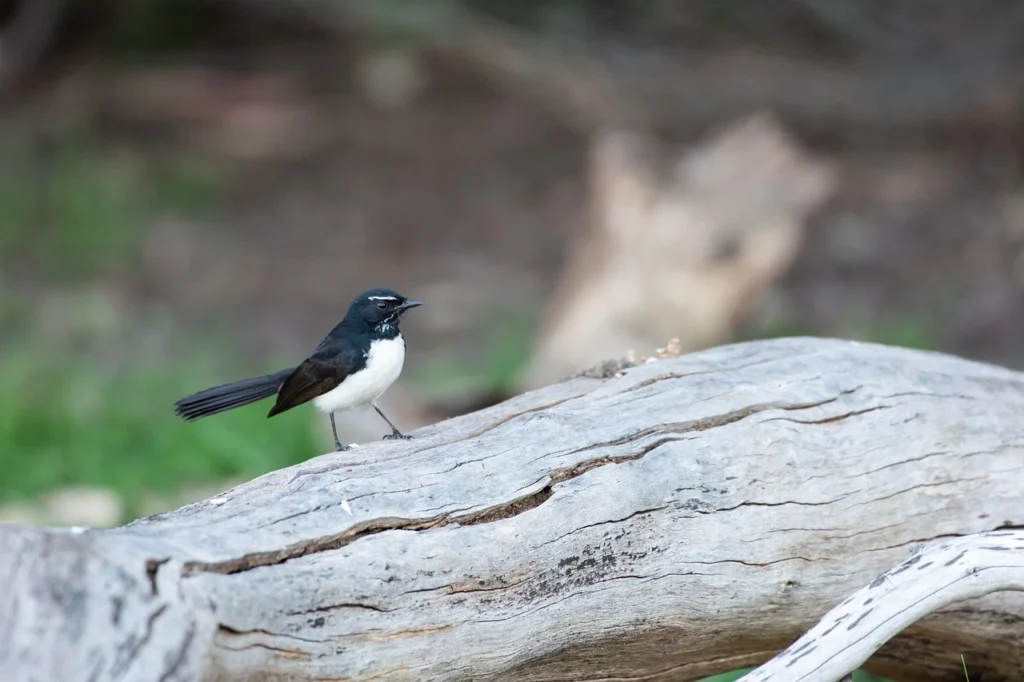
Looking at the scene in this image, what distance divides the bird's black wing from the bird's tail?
9 centimetres

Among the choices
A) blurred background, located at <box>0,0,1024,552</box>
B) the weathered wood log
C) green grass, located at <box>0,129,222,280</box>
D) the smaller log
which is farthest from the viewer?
green grass, located at <box>0,129,222,280</box>

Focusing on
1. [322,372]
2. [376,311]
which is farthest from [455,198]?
[322,372]

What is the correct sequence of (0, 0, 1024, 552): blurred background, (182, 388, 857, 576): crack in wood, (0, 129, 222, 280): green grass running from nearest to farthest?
(182, 388, 857, 576): crack in wood
(0, 0, 1024, 552): blurred background
(0, 129, 222, 280): green grass

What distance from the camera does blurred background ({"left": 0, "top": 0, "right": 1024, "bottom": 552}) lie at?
21.5 ft

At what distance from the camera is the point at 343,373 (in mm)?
3482

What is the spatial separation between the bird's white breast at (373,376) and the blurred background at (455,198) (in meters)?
1.71

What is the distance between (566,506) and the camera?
2939 mm

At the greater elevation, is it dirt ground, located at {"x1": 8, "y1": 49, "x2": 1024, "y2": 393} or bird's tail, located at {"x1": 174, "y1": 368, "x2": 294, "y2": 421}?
dirt ground, located at {"x1": 8, "y1": 49, "x2": 1024, "y2": 393}

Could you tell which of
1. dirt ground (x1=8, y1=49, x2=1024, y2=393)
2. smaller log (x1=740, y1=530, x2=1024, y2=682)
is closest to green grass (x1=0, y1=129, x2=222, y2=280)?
dirt ground (x1=8, y1=49, x2=1024, y2=393)

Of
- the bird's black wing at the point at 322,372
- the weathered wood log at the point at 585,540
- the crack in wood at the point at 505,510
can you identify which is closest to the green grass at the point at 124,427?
the bird's black wing at the point at 322,372

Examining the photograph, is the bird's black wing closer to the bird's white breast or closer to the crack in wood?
the bird's white breast

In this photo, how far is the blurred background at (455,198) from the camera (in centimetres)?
656

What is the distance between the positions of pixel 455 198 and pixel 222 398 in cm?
671

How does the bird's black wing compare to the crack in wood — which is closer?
the crack in wood
